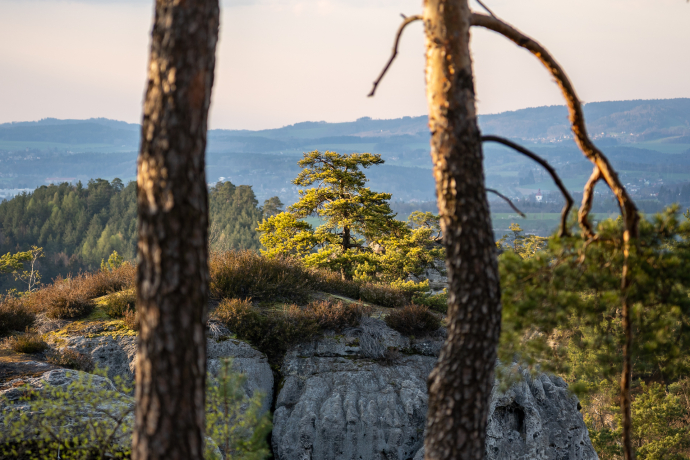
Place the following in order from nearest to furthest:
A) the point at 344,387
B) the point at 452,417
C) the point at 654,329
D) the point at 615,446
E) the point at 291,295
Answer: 1. the point at 452,417
2. the point at 654,329
3. the point at 344,387
4. the point at 291,295
5. the point at 615,446

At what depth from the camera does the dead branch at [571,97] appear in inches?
124

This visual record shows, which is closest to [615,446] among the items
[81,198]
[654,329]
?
[654,329]

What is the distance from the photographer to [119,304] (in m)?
7.34

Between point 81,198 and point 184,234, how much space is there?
9934cm

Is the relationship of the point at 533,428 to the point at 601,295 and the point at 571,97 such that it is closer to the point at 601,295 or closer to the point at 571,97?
the point at 601,295

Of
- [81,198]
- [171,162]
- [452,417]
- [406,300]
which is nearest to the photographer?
[171,162]

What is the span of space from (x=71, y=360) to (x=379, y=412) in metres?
4.21

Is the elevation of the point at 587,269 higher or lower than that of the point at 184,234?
lower

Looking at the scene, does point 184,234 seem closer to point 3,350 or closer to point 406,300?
point 3,350

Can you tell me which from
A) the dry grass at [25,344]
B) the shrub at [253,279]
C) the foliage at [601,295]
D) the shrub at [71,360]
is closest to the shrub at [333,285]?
the shrub at [253,279]

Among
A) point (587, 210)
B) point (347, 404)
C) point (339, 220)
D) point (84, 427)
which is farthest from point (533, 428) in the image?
point (339, 220)

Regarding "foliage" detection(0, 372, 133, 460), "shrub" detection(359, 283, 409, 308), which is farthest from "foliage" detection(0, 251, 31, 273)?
"foliage" detection(0, 372, 133, 460)

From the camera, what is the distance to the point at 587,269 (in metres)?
3.17

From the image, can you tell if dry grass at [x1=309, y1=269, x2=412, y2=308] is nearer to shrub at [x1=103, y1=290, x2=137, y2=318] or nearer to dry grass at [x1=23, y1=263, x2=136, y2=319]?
shrub at [x1=103, y1=290, x2=137, y2=318]
